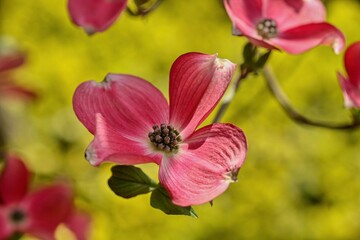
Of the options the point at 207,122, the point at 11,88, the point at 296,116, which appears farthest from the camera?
the point at 207,122

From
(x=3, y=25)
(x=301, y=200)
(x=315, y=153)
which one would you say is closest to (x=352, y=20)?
(x=315, y=153)

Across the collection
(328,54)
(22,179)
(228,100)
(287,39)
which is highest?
(287,39)

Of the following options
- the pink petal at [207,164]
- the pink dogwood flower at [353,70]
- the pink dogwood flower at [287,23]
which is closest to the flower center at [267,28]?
the pink dogwood flower at [287,23]

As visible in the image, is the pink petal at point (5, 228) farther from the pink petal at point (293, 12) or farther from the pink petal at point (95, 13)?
the pink petal at point (293, 12)

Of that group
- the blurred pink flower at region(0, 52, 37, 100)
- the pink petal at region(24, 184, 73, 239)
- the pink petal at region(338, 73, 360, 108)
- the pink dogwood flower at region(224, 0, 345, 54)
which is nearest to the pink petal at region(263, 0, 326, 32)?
the pink dogwood flower at region(224, 0, 345, 54)

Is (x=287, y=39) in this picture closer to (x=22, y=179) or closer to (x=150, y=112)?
(x=150, y=112)

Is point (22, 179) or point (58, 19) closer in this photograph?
point (22, 179)

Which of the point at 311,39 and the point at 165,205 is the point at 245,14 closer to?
the point at 311,39

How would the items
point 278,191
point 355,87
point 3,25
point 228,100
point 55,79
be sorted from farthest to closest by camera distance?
point 3,25
point 55,79
point 278,191
point 228,100
point 355,87

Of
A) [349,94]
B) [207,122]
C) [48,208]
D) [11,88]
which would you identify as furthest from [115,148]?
[207,122]
